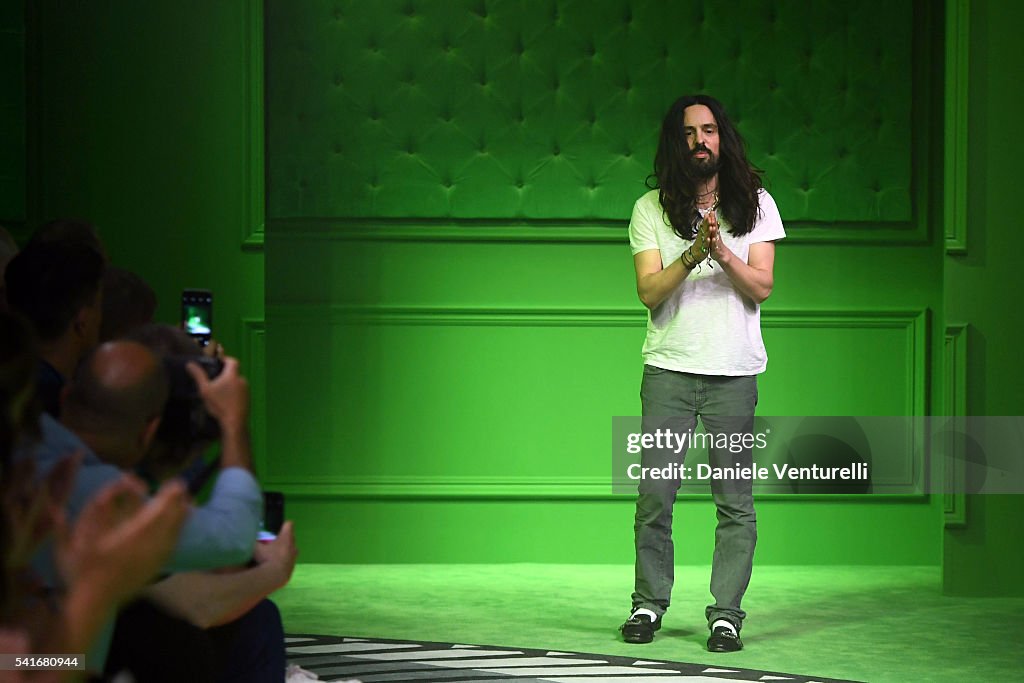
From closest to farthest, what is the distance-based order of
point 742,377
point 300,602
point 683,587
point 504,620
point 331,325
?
point 742,377 → point 504,620 → point 300,602 → point 683,587 → point 331,325

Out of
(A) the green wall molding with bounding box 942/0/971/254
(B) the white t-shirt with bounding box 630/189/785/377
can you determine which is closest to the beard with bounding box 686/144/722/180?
(B) the white t-shirt with bounding box 630/189/785/377

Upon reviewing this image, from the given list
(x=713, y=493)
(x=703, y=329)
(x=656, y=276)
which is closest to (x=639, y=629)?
(x=713, y=493)

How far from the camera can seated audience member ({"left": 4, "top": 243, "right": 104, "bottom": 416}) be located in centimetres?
154

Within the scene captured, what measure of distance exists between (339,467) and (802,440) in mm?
1494

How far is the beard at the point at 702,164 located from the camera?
3088mm

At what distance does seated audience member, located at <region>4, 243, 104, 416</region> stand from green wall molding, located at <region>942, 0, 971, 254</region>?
9.08 ft

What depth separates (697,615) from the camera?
11.3 feet

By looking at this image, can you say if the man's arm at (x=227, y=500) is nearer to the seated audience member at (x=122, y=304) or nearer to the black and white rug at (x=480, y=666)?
→ the seated audience member at (x=122, y=304)

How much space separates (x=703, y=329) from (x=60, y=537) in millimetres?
2266

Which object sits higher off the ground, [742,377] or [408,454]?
[742,377]

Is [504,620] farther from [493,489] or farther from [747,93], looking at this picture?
[747,93]

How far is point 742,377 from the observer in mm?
3061

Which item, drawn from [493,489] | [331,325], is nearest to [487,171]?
[331,325]

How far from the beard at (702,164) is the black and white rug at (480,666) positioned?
1.12 m
